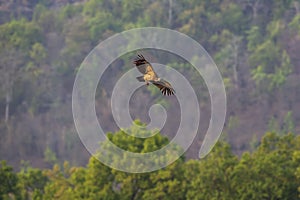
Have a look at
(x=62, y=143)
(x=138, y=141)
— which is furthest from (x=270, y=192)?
(x=62, y=143)

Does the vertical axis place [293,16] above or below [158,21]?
above

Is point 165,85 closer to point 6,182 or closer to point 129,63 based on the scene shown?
point 6,182

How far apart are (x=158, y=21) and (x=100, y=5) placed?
15.2 ft

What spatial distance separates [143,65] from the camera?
14.2 meters

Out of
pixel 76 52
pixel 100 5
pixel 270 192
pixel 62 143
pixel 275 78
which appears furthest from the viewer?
pixel 100 5

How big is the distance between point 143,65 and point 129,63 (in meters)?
59.5

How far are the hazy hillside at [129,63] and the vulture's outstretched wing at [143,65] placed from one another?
1967 inches

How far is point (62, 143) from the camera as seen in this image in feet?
221

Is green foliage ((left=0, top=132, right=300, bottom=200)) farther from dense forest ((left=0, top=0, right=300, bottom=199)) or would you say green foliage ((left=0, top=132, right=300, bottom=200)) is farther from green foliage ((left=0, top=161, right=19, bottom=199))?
dense forest ((left=0, top=0, right=300, bottom=199))

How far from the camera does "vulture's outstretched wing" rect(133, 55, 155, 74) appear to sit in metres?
14.1

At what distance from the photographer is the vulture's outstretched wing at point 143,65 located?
14062 mm

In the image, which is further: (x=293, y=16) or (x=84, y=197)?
(x=293, y=16)

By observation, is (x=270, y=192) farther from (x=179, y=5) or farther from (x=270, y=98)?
(x=179, y=5)

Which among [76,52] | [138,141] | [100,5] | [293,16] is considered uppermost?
[293,16]
